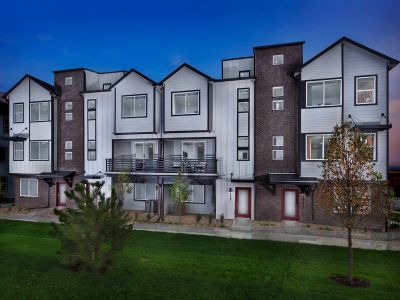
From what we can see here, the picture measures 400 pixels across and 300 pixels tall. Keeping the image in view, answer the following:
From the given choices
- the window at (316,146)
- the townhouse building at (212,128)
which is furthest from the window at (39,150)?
the window at (316,146)

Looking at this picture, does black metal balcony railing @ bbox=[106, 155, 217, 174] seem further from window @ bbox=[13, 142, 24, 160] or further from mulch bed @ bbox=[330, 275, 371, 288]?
mulch bed @ bbox=[330, 275, 371, 288]

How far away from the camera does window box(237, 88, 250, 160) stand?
720 inches

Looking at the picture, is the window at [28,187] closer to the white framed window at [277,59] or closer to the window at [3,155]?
the window at [3,155]

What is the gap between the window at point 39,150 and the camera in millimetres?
22297

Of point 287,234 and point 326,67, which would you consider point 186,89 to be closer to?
point 326,67

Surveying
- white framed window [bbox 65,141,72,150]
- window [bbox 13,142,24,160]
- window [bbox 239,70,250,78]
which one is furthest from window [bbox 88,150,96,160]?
window [bbox 239,70,250,78]

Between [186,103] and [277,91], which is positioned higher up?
[277,91]

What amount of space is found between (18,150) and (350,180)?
2669 centimetres

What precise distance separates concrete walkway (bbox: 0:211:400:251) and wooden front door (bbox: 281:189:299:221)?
1.23 m

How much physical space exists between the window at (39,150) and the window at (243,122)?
17.3m

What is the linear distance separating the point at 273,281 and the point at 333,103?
12380mm

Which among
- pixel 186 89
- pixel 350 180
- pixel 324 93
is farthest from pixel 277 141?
pixel 350 180

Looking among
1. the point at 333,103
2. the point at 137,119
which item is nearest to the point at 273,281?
the point at 333,103

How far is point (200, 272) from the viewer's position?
9.14 metres
